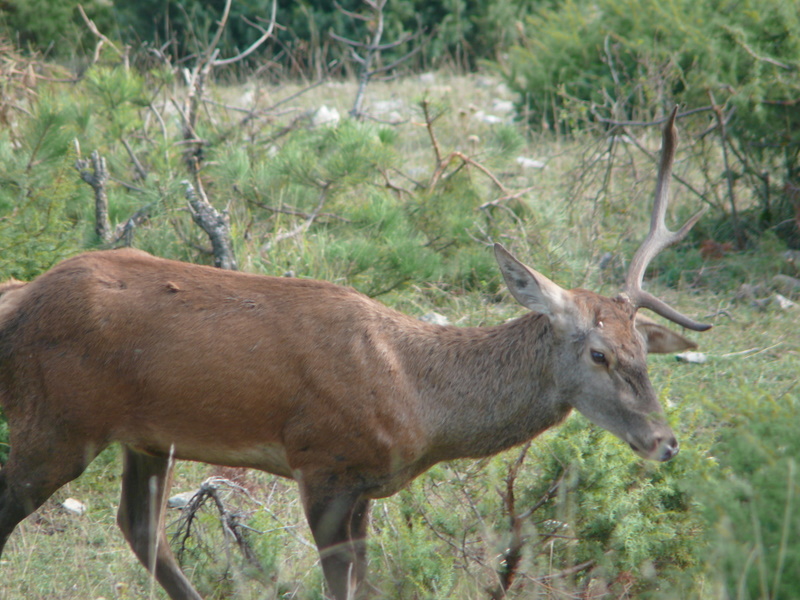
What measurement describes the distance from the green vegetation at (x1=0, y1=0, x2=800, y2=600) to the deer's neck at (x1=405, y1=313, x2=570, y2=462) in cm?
26

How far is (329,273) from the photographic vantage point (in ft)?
19.0

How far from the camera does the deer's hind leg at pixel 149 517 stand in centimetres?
395

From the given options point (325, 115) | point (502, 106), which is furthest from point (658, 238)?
point (502, 106)

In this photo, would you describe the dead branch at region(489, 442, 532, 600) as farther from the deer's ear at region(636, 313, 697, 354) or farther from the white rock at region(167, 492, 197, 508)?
the white rock at region(167, 492, 197, 508)

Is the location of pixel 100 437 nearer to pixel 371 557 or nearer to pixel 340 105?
pixel 371 557

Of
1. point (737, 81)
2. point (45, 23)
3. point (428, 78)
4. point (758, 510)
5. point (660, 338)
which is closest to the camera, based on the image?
point (758, 510)

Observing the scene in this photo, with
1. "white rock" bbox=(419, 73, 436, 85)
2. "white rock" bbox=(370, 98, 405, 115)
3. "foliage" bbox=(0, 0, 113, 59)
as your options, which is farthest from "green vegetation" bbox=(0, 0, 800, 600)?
"white rock" bbox=(419, 73, 436, 85)

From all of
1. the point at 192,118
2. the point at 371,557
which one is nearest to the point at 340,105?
the point at 192,118

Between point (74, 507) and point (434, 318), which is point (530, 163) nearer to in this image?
point (434, 318)

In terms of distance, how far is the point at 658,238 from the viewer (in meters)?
4.18

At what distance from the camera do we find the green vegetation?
3.72 m

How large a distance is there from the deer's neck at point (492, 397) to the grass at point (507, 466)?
275mm

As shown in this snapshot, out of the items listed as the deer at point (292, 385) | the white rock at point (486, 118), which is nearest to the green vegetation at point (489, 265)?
the deer at point (292, 385)

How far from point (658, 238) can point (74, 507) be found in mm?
3072
